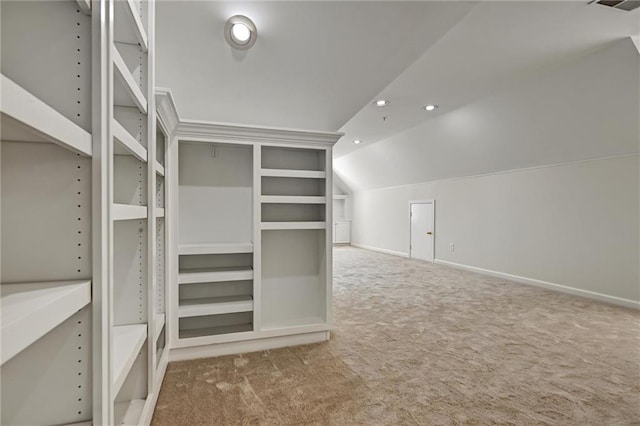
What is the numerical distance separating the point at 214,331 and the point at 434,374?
172 centimetres

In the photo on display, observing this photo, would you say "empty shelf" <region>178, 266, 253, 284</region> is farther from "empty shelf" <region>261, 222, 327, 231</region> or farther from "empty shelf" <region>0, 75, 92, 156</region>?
"empty shelf" <region>0, 75, 92, 156</region>

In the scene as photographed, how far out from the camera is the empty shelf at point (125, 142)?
1052mm

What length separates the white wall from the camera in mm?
3828

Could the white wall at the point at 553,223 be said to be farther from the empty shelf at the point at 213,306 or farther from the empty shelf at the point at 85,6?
the empty shelf at the point at 85,6

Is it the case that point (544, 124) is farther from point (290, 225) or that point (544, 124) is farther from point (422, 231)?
point (290, 225)

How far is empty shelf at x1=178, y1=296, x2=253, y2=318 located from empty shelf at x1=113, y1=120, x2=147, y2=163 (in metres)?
1.38

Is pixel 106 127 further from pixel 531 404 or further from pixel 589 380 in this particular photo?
pixel 589 380

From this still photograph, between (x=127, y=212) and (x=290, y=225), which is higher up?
(x=127, y=212)

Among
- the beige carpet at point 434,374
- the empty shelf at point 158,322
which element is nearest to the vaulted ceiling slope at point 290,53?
the empty shelf at point 158,322

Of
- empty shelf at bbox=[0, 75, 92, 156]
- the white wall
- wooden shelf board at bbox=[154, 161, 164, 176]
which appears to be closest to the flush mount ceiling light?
wooden shelf board at bbox=[154, 161, 164, 176]

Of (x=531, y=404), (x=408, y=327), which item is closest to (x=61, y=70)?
(x=531, y=404)

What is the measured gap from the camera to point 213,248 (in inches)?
97.4

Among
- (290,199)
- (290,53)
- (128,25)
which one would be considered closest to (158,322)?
(290,199)

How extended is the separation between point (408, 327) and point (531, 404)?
130 cm
